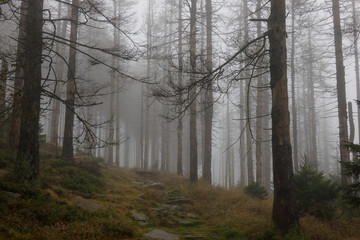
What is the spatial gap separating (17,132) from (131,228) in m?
6.79

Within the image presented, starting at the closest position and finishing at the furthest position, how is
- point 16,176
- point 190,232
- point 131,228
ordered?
point 131,228 → point 16,176 → point 190,232

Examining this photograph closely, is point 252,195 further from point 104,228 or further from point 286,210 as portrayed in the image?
point 104,228

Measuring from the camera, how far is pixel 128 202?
29.5ft

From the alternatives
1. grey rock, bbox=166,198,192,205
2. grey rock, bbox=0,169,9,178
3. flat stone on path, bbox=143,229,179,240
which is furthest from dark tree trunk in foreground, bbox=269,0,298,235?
grey rock, bbox=0,169,9,178

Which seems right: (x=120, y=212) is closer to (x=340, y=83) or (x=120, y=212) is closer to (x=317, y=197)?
(x=317, y=197)

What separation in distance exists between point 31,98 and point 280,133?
692 centimetres

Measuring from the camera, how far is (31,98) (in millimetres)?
7176

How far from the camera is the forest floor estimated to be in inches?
204

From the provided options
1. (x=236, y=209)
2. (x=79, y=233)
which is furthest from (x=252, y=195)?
(x=79, y=233)

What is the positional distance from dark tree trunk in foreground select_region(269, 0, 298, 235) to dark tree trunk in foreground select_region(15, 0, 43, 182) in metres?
6.39

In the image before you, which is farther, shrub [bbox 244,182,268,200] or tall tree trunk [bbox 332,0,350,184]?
tall tree trunk [bbox 332,0,350,184]

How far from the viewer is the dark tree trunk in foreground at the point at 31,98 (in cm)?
693

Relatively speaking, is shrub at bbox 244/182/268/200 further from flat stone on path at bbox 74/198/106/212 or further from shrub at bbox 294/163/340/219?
flat stone on path at bbox 74/198/106/212

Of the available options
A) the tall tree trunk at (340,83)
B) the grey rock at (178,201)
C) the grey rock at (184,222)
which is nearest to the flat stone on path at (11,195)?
the grey rock at (184,222)
